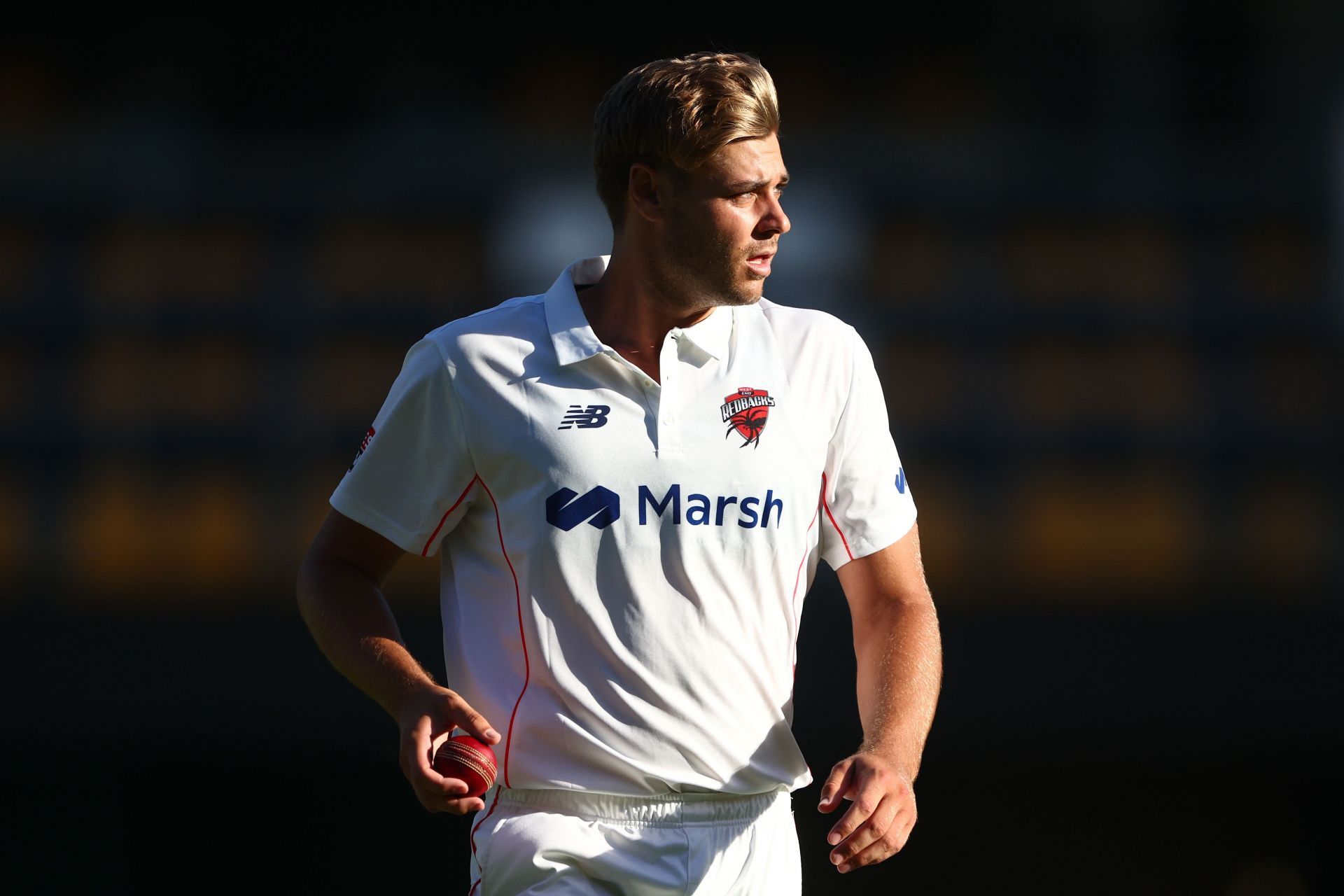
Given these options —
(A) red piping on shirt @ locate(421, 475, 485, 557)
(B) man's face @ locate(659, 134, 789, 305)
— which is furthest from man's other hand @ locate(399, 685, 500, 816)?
(B) man's face @ locate(659, 134, 789, 305)

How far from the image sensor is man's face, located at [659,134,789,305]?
2410 mm

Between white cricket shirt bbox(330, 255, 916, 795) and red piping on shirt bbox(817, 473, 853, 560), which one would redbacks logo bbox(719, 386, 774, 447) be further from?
red piping on shirt bbox(817, 473, 853, 560)

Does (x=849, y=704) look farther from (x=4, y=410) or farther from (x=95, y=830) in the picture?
(x=4, y=410)

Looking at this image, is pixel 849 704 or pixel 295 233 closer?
pixel 849 704

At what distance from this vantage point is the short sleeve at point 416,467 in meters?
2.42

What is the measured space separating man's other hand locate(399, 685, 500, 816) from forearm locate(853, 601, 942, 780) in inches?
21.8

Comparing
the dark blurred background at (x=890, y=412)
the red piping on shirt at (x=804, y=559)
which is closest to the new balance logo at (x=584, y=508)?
the red piping on shirt at (x=804, y=559)

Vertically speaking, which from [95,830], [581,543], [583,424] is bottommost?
[95,830]

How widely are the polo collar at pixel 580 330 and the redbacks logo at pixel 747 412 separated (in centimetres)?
9

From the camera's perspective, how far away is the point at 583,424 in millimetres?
2379

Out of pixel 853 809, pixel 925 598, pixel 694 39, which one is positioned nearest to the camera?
pixel 853 809

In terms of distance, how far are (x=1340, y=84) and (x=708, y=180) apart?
6.02 metres

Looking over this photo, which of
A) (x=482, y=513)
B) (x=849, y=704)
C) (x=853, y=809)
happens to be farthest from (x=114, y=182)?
(x=853, y=809)

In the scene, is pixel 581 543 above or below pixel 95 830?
above
